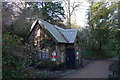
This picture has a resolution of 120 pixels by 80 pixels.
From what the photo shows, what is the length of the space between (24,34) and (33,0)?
10.9m

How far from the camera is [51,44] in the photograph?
49.4 ft

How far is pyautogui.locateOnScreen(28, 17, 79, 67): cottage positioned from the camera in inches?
588

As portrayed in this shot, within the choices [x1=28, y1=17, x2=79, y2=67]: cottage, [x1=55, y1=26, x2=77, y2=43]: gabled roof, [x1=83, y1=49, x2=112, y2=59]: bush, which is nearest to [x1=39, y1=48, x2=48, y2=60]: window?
[x1=28, y1=17, x2=79, y2=67]: cottage

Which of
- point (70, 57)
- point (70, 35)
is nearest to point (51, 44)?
point (70, 57)

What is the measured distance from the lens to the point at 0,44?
24.9 feet

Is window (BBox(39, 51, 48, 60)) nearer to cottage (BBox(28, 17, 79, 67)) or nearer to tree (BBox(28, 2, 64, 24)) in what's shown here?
cottage (BBox(28, 17, 79, 67))

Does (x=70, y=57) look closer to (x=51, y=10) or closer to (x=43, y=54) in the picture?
(x=43, y=54)

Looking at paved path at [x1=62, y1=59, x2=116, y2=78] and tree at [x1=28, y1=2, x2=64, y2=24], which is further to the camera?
tree at [x1=28, y1=2, x2=64, y2=24]

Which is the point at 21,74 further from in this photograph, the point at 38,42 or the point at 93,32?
the point at 93,32

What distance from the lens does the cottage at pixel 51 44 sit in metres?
14.9

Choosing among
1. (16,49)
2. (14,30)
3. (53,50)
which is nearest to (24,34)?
(14,30)

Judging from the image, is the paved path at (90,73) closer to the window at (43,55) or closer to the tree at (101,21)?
the window at (43,55)

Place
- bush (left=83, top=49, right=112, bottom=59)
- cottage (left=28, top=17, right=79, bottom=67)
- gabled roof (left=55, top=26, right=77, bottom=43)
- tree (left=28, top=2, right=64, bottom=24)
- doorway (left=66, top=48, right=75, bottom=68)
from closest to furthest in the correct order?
cottage (left=28, top=17, right=79, bottom=67), doorway (left=66, top=48, right=75, bottom=68), gabled roof (left=55, top=26, right=77, bottom=43), tree (left=28, top=2, right=64, bottom=24), bush (left=83, top=49, right=112, bottom=59)

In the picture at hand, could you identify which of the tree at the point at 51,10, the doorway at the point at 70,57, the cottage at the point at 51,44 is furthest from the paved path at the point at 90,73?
the tree at the point at 51,10
